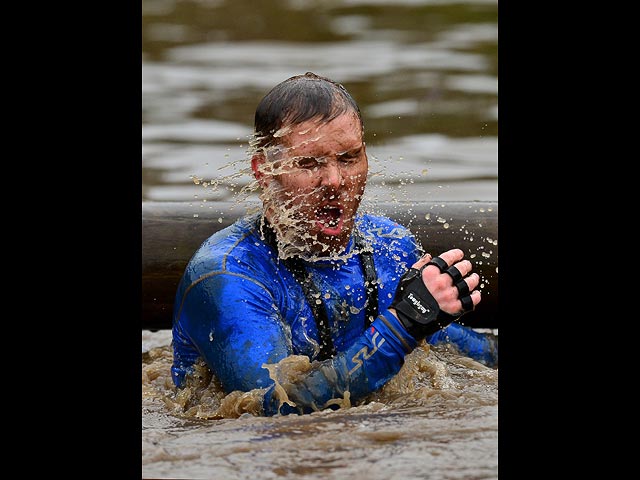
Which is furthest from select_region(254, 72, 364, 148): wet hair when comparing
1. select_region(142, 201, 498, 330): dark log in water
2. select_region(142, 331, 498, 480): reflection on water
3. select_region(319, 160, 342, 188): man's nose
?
select_region(142, 201, 498, 330): dark log in water

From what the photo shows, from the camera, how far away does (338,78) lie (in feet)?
31.9

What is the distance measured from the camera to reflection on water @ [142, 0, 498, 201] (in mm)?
7832

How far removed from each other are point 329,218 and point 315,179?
15 centimetres

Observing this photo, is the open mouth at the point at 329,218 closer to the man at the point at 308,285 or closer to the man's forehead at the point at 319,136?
the man at the point at 308,285

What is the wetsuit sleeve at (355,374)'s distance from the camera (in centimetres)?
345

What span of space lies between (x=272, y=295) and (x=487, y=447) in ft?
3.36

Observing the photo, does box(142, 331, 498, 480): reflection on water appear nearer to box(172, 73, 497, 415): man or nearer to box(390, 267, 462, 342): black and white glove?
box(172, 73, 497, 415): man

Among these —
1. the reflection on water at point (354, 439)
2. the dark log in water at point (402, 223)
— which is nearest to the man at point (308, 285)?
the reflection on water at point (354, 439)
